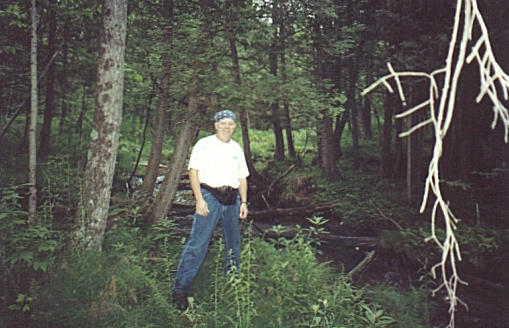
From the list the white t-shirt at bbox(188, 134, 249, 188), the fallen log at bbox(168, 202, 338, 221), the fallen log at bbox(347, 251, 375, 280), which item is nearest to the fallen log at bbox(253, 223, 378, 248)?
the fallen log at bbox(347, 251, 375, 280)

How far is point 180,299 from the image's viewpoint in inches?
199

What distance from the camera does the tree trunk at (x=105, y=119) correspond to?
5684mm

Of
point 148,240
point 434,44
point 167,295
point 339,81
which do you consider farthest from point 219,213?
point 339,81

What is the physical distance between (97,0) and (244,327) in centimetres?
712

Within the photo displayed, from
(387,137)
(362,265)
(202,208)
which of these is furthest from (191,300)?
(387,137)

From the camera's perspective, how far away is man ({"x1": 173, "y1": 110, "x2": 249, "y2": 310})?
202 inches

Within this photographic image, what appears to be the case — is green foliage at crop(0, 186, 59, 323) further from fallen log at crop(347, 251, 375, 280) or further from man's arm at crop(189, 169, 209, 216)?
fallen log at crop(347, 251, 375, 280)

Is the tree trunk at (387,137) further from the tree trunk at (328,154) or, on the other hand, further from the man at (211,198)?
the man at (211,198)

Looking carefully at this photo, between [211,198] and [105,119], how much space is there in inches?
74.0

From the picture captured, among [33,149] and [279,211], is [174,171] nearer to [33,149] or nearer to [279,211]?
[33,149]

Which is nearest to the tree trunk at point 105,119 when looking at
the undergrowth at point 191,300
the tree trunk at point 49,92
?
the undergrowth at point 191,300

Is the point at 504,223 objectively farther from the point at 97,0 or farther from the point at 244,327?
the point at 97,0

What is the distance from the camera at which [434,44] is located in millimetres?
10875

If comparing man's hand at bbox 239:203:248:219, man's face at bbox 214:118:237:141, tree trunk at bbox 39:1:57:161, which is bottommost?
man's hand at bbox 239:203:248:219
